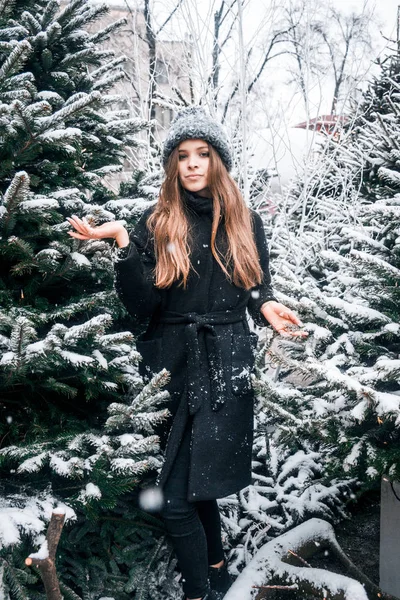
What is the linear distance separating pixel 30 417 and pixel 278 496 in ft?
5.88

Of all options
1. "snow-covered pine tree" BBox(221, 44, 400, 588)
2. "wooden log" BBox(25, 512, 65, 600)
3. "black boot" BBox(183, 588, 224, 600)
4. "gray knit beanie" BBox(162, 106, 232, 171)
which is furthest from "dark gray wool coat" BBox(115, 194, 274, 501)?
"wooden log" BBox(25, 512, 65, 600)

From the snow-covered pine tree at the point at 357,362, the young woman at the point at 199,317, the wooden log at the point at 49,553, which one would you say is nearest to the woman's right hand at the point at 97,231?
the young woman at the point at 199,317

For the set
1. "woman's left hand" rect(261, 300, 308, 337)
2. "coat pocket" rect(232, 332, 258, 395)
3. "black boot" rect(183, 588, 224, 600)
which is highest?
"woman's left hand" rect(261, 300, 308, 337)

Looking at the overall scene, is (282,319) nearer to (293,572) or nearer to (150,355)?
(150,355)

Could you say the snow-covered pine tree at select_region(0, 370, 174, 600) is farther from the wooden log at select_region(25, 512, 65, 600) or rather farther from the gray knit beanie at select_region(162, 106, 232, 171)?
the gray knit beanie at select_region(162, 106, 232, 171)

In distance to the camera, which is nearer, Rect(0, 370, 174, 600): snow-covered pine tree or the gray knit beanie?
Rect(0, 370, 174, 600): snow-covered pine tree

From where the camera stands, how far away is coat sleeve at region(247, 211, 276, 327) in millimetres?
2488

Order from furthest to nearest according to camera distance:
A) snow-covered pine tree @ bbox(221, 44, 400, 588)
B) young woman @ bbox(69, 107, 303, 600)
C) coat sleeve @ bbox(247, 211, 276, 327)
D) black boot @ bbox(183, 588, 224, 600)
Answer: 1. coat sleeve @ bbox(247, 211, 276, 327)
2. black boot @ bbox(183, 588, 224, 600)
3. young woman @ bbox(69, 107, 303, 600)
4. snow-covered pine tree @ bbox(221, 44, 400, 588)

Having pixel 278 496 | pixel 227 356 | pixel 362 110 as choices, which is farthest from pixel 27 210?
pixel 362 110

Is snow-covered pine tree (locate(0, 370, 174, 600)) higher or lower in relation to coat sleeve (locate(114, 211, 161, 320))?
lower

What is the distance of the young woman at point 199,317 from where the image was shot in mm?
2217

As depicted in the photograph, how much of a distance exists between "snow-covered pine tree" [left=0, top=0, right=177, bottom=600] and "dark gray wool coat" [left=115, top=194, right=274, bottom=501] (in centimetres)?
17

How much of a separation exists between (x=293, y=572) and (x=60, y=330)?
65.1 inches

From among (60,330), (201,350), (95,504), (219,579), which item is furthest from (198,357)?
(219,579)
